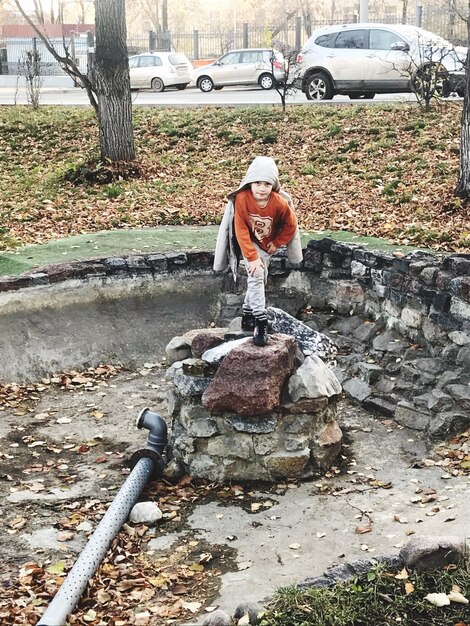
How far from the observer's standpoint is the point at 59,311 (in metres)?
10.5

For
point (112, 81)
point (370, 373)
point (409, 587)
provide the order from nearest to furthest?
point (409, 587) < point (370, 373) < point (112, 81)

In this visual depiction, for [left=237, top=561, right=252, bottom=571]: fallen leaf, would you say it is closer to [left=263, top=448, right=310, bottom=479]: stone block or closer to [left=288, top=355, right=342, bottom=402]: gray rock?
[left=263, top=448, right=310, bottom=479]: stone block

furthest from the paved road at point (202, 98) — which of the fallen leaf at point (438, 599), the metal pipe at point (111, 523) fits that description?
the fallen leaf at point (438, 599)

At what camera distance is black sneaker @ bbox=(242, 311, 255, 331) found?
24.9 ft

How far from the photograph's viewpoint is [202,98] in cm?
2431

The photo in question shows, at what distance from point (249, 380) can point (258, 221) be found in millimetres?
1286

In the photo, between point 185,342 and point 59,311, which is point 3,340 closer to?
point 59,311

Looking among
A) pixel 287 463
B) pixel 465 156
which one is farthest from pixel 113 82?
pixel 287 463

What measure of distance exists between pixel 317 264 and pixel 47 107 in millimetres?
12588

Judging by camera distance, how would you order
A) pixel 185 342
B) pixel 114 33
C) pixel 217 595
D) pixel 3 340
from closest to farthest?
pixel 217 595 < pixel 185 342 < pixel 3 340 < pixel 114 33

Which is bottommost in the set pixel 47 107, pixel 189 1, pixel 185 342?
pixel 185 342

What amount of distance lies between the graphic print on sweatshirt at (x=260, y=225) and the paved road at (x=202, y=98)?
12.2 metres

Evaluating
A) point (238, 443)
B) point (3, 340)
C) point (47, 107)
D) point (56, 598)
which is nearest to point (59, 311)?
point (3, 340)

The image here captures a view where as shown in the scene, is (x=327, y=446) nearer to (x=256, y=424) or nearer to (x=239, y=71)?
(x=256, y=424)
